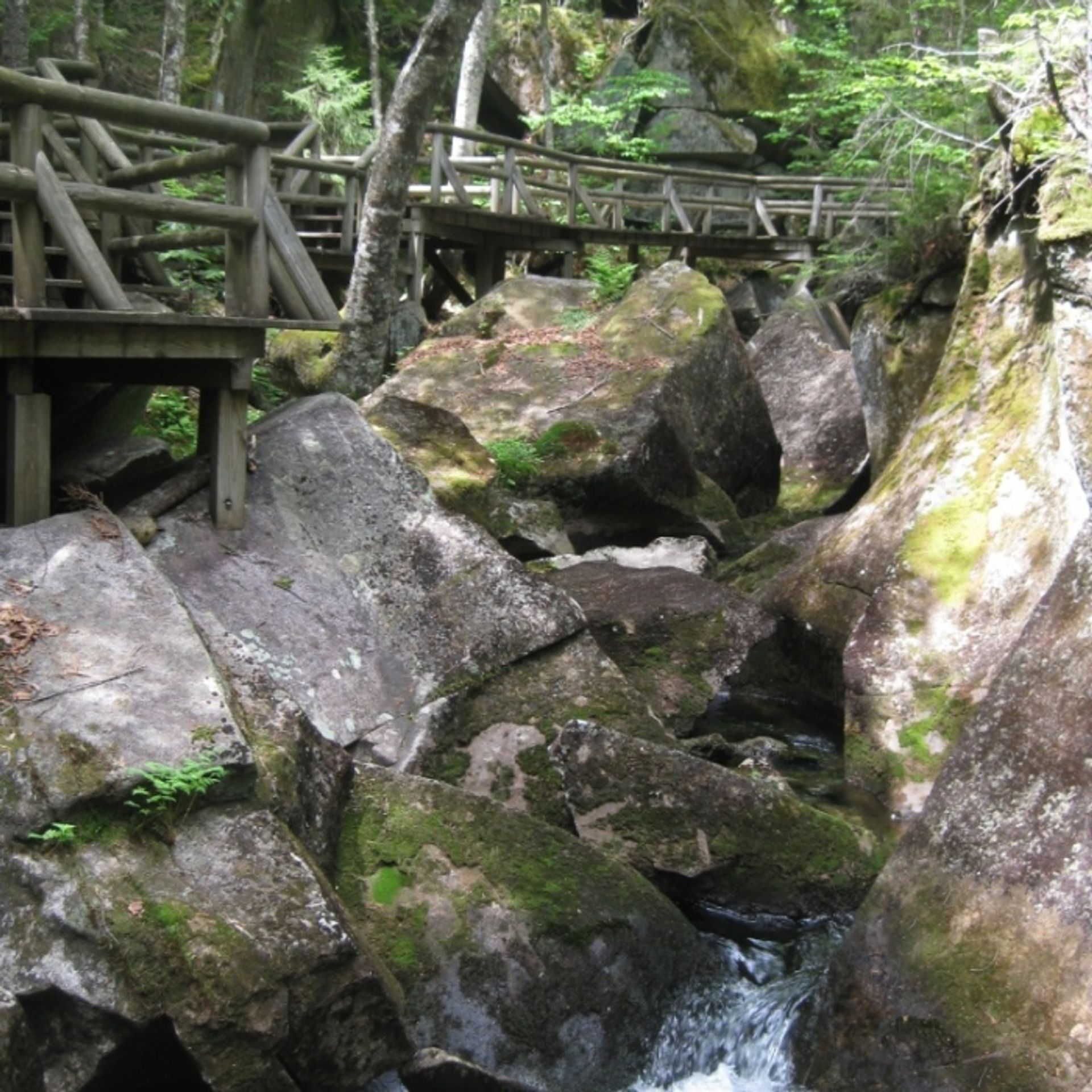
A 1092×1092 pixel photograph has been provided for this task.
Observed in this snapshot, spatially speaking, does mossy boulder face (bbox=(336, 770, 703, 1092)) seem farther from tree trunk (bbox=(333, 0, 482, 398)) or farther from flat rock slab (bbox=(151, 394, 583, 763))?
tree trunk (bbox=(333, 0, 482, 398))

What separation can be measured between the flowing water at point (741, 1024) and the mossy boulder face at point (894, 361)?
649 cm

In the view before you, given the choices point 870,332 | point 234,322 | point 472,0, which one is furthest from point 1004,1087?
point 472,0

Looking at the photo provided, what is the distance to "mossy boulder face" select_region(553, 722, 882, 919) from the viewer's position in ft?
20.7

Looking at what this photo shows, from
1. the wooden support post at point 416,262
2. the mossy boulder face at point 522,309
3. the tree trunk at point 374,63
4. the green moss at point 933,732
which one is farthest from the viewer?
the tree trunk at point 374,63

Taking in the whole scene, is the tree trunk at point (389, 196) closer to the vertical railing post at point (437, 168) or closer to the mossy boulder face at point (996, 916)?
the vertical railing post at point (437, 168)

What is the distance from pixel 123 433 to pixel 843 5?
22122 mm

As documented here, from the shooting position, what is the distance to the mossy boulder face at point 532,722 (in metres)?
6.87

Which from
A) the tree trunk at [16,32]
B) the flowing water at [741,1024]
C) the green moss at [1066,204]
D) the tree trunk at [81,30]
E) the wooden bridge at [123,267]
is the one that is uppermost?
the tree trunk at [81,30]

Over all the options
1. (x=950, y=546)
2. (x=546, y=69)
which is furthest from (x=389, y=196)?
(x=546, y=69)

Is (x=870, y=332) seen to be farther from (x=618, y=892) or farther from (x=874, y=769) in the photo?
(x=618, y=892)

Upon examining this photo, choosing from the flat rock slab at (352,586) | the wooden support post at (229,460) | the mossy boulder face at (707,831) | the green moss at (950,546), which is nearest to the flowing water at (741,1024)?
the mossy boulder face at (707,831)

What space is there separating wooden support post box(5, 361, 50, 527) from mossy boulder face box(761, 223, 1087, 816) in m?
4.88

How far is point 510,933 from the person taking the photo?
5453mm

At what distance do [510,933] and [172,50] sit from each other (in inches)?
688
